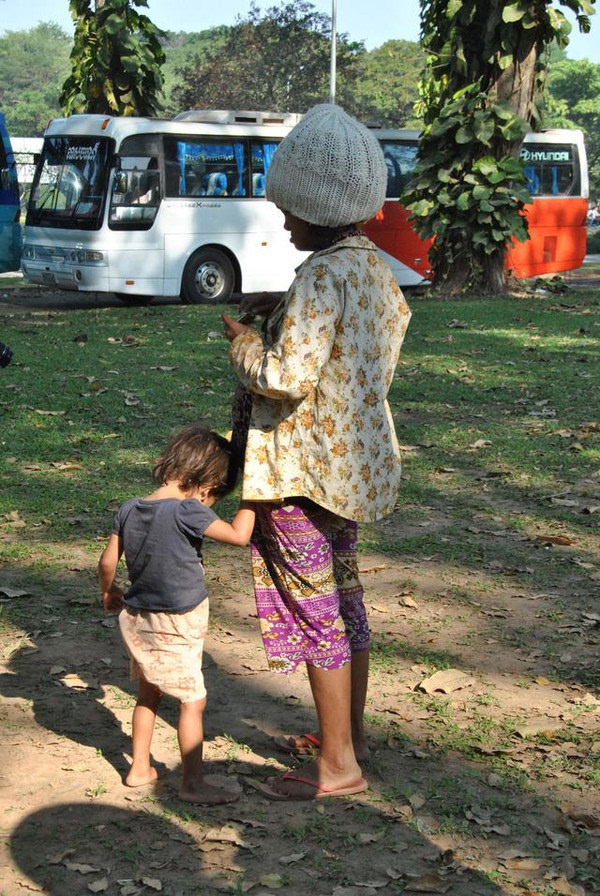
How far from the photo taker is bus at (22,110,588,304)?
18.2m

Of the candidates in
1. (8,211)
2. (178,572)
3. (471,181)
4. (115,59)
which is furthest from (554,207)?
(178,572)

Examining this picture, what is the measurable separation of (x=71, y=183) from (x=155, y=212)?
4.83 ft

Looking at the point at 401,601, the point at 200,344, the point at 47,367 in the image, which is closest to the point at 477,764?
the point at 401,601

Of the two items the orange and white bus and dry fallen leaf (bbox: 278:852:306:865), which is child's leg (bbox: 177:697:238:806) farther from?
the orange and white bus

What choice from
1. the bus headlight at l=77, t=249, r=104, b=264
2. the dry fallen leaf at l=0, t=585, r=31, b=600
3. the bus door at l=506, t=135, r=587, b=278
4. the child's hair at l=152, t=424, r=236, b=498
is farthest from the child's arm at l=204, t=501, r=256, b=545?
the bus door at l=506, t=135, r=587, b=278

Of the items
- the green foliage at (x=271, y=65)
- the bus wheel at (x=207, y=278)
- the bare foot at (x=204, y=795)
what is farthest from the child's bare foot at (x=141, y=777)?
the green foliage at (x=271, y=65)

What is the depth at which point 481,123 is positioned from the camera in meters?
17.4

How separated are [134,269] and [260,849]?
1549 centimetres

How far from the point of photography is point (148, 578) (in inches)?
133

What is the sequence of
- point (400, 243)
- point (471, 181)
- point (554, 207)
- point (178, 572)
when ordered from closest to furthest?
1. point (178, 572)
2. point (471, 181)
3. point (400, 243)
4. point (554, 207)

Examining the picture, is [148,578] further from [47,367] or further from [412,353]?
[412,353]

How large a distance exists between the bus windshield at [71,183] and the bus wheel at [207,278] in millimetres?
1589

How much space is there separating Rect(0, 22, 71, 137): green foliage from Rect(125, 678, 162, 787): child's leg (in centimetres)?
9098

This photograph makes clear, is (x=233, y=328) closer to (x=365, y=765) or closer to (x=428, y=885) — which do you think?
(x=365, y=765)
